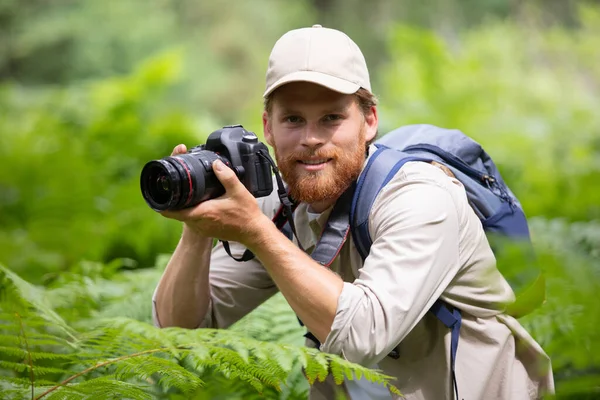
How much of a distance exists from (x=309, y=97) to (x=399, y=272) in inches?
23.5

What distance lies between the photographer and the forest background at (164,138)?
2250 millimetres

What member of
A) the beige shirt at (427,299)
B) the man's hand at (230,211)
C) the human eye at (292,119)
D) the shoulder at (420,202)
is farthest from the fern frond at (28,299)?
the shoulder at (420,202)

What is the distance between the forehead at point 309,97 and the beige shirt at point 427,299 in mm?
288

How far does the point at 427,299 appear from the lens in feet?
5.62

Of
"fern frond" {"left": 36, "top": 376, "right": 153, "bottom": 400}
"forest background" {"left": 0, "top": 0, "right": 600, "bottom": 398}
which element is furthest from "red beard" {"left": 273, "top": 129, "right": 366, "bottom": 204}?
"fern frond" {"left": 36, "top": 376, "right": 153, "bottom": 400}

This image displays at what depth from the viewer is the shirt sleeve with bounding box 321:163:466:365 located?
64.6 inches

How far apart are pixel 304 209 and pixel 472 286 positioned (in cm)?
56

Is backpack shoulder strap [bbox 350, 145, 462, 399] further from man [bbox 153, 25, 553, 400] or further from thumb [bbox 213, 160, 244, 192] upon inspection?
thumb [bbox 213, 160, 244, 192]

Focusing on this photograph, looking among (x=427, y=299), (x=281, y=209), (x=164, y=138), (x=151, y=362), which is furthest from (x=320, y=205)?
(x=164, y=138)

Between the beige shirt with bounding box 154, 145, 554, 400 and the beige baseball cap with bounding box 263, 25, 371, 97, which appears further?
the beige baseball cap with bounding box 263, 25, 371, 97

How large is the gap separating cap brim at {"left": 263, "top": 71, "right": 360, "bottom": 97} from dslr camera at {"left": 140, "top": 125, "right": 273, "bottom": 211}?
188mm

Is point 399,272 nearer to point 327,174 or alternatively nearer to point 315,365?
point 315,365

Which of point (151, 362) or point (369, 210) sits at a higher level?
point (369, 210)

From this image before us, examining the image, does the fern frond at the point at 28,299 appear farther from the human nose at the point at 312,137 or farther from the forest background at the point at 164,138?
the human nose at the point at 312,137
